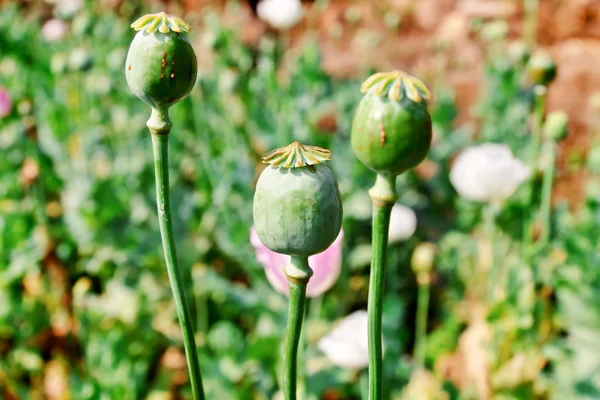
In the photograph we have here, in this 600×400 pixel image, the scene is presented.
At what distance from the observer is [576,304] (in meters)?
1.41

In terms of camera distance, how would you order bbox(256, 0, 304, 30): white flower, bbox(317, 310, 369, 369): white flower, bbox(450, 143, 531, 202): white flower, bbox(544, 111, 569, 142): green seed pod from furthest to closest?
1. bbox(256, 0, 304, 30): white flower
2. bbox(450, 143, 531, 202): white flower
3. bbox(544, 111, 569, 142): green seed pod
4. bbox(317, 310, 369, 369): white flower

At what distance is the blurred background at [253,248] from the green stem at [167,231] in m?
0.67

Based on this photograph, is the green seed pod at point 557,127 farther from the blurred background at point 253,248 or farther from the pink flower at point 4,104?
the pink flower at point 4,104

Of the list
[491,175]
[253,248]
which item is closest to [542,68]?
[491,175]

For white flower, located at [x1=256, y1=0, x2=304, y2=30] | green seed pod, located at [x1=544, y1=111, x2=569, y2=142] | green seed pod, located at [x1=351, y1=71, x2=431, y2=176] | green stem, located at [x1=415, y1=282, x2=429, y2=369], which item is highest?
white flower, located at [x1=256, y1=0, x2=304, y2=30]

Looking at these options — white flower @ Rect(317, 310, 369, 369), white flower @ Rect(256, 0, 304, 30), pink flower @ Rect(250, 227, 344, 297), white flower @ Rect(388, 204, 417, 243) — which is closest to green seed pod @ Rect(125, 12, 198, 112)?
pink flower @ Rect(250, 227, 344, 297)

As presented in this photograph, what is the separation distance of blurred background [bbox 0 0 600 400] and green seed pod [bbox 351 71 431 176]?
0.76 metres

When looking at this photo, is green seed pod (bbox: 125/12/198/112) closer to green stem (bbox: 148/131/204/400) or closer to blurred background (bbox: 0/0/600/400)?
green stem (bbox: 148/131/204/400)

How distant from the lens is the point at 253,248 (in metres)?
1.63

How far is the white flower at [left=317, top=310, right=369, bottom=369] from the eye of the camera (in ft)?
3.59

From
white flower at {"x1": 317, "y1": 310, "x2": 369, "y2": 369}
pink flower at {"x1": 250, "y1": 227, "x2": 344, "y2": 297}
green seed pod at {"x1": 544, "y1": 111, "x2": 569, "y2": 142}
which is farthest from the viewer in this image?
green seed pod at {"x1": 544, "y1": 111, "x2": 569, "y2": 142}

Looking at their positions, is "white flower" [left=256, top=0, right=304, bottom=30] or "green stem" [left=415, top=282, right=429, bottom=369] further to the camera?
"white flower" [left=256, top=0, right=304, bottom=30]

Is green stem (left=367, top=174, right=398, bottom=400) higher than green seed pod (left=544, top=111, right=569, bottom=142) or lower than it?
lower

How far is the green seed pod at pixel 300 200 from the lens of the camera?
371 millimetres
